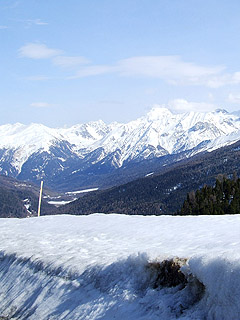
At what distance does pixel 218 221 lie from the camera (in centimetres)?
2253

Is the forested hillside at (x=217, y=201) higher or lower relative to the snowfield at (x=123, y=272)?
lower

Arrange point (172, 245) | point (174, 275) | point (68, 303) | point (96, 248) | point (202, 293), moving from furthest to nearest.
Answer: point (96, 248) < point (172, 245) < point (68, 303) < point (174, 275) < point (202, 293)

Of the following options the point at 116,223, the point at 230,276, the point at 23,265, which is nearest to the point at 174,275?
the point at 230,276

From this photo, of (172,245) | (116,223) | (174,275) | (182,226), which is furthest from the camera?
(116,223)

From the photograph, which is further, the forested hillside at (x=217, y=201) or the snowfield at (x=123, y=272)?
the forested hillside at (x=217, y=201)

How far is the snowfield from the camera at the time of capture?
10391 millimetres

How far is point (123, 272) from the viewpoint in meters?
13.2

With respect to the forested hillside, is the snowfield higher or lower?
higher

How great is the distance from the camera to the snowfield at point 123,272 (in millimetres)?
10391

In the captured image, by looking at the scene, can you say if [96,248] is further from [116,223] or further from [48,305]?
[116,223]

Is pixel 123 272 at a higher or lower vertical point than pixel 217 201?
higher

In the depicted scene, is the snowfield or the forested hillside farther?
the forested hillside

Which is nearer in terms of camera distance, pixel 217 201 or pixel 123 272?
pixel 123 272

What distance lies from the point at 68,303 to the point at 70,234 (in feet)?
31.1
